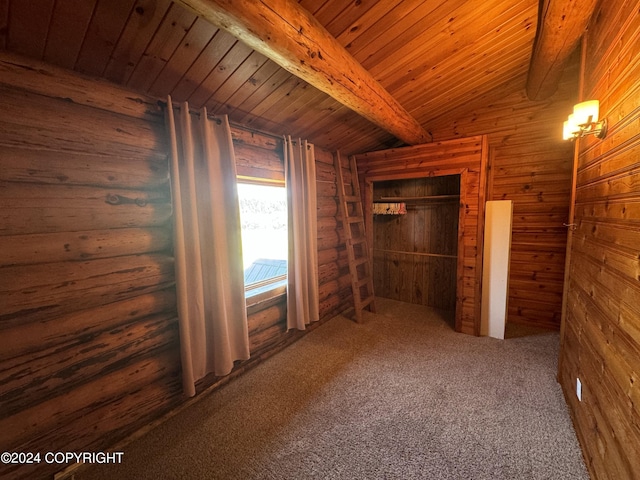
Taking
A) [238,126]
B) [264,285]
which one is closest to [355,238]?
[264,285]

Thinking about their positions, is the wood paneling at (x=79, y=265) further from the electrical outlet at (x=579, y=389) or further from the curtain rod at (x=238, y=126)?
the electrical outlet at (x=579, y=389)

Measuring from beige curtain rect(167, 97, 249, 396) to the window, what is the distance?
13.5 inches

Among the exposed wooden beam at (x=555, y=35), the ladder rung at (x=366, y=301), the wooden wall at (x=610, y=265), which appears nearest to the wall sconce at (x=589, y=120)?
the wooden wall at (x=610, y=265)

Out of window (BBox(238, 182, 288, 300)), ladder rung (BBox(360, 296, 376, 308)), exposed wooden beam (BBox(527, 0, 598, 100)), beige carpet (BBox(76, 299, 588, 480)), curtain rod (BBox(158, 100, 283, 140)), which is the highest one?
exposed wooden beam (BBox(527, 0, 598, 100))

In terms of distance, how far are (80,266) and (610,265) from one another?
2.79 m

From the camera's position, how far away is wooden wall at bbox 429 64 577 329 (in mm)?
2910

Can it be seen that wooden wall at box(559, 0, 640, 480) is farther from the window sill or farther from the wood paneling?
the wood paneling

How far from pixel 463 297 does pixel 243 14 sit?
3274mm

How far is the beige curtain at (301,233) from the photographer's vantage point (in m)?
2.64

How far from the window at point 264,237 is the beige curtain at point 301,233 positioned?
0.12 meters

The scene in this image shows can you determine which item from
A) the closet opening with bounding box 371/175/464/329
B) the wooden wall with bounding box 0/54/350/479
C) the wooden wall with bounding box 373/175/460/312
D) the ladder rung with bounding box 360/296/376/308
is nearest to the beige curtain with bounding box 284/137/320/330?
the ladder rung with bounding box 360/296/376/308

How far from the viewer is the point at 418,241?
3.83 m

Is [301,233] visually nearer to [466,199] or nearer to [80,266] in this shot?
[80,266]

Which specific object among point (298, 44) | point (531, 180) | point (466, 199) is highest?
point (298, 44)
